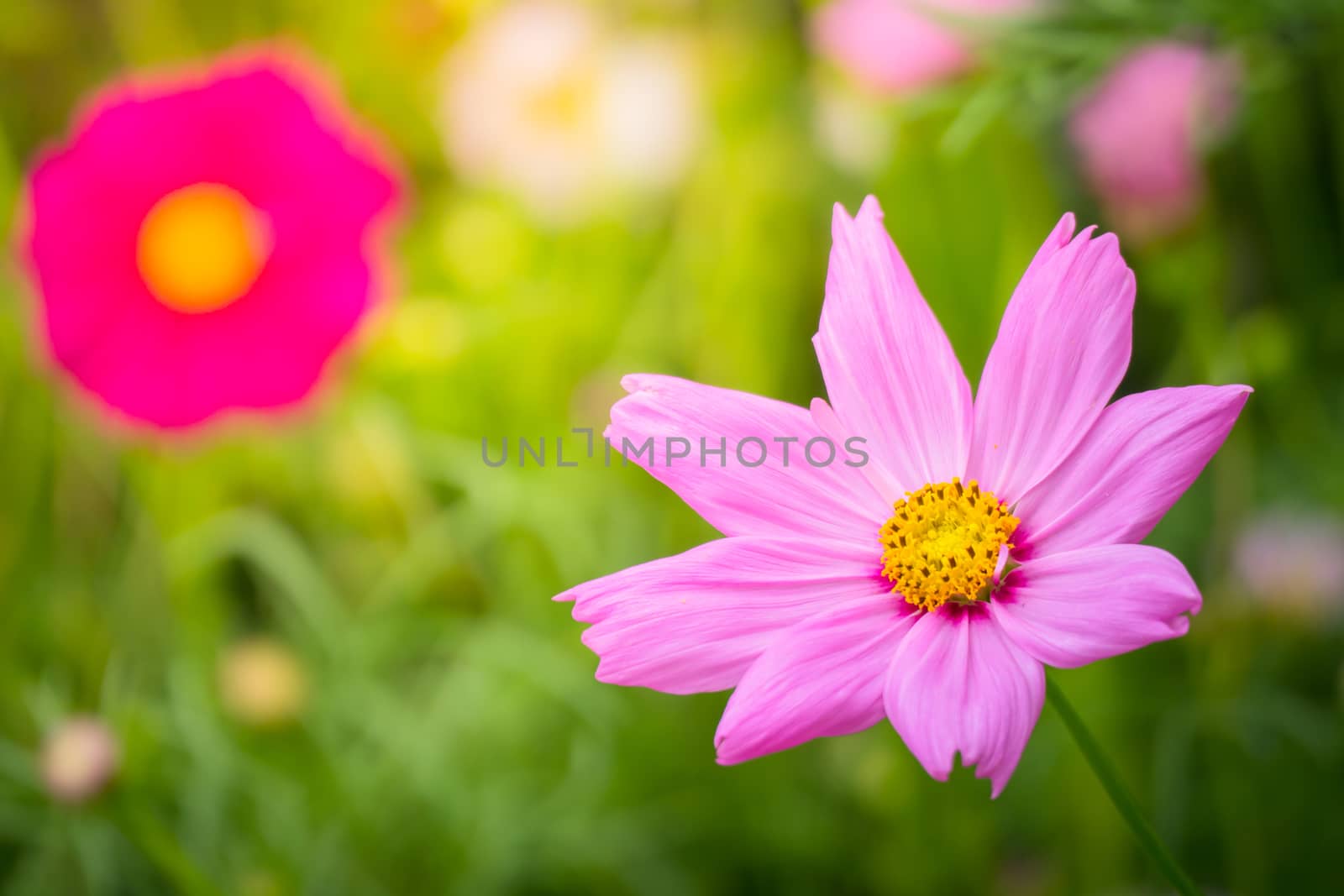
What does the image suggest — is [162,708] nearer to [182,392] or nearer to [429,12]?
[182,392]

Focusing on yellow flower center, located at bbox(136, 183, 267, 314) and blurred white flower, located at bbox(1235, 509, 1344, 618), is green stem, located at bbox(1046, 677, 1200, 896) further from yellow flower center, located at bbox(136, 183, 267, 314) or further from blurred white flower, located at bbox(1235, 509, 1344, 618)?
yellow flower center, located at bbox(136, 183, 267, 314)

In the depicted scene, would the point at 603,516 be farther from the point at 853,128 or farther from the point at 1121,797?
the point at 1121,797

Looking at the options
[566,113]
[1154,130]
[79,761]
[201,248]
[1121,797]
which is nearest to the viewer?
[1121,797]

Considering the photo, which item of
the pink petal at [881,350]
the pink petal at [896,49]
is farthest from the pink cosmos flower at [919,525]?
the pink petal at [896,49]

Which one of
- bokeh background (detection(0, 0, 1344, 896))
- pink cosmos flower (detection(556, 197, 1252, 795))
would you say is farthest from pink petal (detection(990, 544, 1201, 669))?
bokeh background (detection(0, 0, 1344, 896))

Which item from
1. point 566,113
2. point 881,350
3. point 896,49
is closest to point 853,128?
point 896,49

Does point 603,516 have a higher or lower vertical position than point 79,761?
higher
